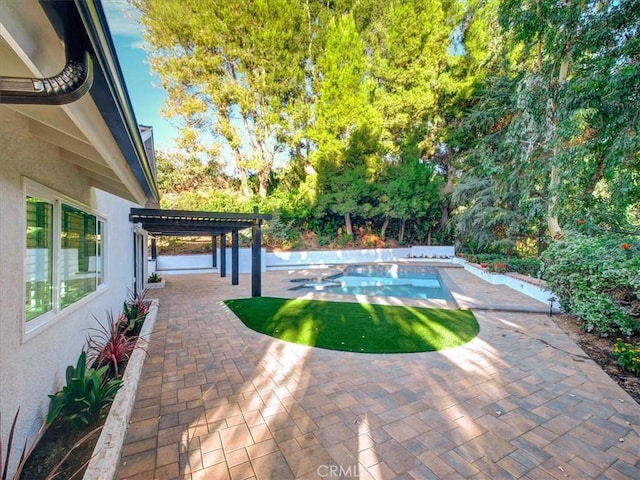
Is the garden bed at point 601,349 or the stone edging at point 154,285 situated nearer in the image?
the garden bed at point 601,349

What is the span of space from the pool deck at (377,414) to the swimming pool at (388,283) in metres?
6.28

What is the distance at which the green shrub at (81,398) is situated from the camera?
2.96 metres

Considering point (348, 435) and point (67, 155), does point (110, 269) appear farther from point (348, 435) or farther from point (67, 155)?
point (348, 435)

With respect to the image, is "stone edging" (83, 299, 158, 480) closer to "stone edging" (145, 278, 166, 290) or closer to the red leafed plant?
the red leafed plant

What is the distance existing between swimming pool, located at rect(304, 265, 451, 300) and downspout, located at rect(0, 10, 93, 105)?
1091 centimetres

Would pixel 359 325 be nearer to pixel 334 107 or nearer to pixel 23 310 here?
pixel 23 310

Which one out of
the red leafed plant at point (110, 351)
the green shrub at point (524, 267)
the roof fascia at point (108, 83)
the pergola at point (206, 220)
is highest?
the roof fascia at point (108, 83)

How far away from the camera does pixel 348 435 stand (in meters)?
2.99

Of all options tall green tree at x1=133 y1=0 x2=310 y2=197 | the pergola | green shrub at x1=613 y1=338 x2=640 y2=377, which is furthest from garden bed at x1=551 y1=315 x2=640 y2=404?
tall green tree at x1=133 y1=0 x2=310 y2=197

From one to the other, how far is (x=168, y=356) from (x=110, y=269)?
7.69 ft

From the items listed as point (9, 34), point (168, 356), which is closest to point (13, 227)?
point (9, 34)

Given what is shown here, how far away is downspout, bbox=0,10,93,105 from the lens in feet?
4.76

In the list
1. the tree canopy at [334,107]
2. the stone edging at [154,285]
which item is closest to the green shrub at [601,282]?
the tree canopy at [334,107]

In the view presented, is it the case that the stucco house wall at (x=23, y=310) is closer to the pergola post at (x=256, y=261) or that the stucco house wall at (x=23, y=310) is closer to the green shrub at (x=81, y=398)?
the green shrub at (x=81, y=398)
